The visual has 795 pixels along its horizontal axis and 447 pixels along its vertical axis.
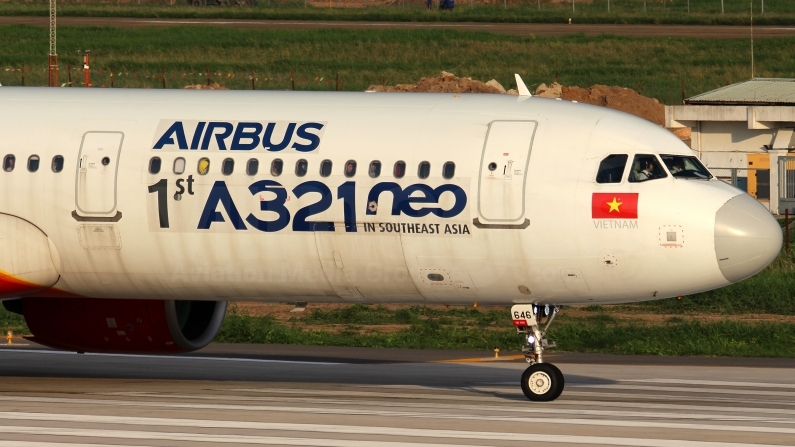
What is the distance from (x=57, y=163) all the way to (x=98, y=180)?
72 cm

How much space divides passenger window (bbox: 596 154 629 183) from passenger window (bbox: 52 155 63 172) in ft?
25.6

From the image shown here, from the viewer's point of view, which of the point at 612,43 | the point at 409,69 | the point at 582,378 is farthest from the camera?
the point at 612,43

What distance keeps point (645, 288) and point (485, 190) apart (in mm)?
2585

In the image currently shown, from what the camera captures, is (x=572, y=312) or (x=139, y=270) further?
(x=572, y=312)

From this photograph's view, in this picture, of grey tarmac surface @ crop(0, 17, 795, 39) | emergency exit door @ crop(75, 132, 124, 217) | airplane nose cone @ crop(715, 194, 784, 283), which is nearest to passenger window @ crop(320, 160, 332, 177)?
emergency exit door @ crop(75, 132, 124, 217)

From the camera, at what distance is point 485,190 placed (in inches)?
813

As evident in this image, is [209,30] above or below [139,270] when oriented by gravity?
above

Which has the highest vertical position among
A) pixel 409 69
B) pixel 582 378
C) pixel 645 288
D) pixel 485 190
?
pixel 409 69

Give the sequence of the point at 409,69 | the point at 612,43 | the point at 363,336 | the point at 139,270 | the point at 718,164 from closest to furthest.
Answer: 1. the point at 139,270
2. the point at 363,336
3. the point at 718,164
4. the point at 409,69
5. the point at 612,43

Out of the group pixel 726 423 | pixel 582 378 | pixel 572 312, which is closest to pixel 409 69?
pixel 572 312

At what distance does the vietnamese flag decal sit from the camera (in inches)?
802

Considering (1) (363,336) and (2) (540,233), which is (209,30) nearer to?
(1) (363,336)

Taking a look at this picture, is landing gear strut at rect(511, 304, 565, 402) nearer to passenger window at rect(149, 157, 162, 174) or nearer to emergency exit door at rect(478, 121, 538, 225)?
emergency exit door at rect(478, 121, 538, 225)

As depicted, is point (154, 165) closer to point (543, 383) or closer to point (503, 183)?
point (503, 183)
